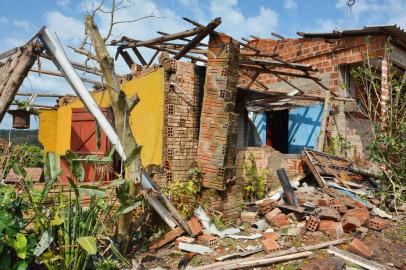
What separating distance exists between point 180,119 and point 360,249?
13.7 ft

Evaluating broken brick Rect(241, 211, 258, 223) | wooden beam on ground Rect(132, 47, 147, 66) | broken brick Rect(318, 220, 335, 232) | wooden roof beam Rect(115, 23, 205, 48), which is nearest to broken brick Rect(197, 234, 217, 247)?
broken brick Rect(241, 211, 258, 223)

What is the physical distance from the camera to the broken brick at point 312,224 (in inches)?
258

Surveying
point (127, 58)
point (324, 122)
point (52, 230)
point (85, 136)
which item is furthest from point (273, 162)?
point (52, 230)

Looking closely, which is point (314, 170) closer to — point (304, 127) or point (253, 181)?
point (253, 181)

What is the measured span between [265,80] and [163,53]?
770 cm

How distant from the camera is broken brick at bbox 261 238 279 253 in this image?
562cm

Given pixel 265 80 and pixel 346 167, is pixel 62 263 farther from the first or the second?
pixel 265 80

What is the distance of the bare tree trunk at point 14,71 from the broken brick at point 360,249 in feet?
19.5

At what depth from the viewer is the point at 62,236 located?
461 centimetres

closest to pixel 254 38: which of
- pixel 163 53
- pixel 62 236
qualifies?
pixel 163 53

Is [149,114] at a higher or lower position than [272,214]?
higher

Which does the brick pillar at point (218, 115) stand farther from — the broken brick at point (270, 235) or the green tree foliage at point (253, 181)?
the green tree foliage at point (253, 181)

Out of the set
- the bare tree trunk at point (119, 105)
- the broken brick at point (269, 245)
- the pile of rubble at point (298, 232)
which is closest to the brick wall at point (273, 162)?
the pile of rubble at point (298, 232)

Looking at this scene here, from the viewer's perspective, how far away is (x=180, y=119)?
7.36 m
